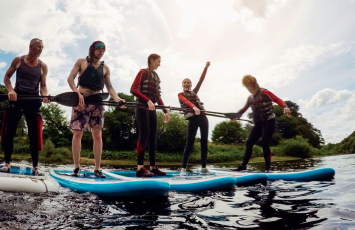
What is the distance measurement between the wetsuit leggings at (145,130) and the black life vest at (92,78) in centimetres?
81

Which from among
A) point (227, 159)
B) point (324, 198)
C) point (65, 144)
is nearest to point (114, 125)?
point (65, 144)

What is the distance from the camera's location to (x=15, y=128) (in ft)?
14.9

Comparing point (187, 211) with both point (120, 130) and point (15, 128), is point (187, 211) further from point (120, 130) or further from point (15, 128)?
point (120, 130)

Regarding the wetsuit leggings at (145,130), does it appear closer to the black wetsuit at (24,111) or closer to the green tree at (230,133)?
the black wetsuit at (24,111)

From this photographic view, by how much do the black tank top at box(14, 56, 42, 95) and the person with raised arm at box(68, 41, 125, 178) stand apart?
613 mm

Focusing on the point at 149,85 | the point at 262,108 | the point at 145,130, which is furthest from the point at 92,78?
the point at 262,108

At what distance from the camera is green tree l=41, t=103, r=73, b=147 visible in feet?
107

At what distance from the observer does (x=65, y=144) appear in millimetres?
30375

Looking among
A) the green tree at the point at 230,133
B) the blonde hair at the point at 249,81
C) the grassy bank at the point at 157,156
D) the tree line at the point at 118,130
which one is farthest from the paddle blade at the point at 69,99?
the green tree at the point at 230,133

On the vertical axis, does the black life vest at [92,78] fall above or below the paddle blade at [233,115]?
above

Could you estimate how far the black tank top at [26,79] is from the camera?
4.45 meters

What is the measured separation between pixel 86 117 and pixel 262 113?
12.2 ft

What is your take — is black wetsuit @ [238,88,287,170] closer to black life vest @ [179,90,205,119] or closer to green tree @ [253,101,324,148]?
black life vest @ [179,90,205,119]

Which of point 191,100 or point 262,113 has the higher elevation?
point 191,100
